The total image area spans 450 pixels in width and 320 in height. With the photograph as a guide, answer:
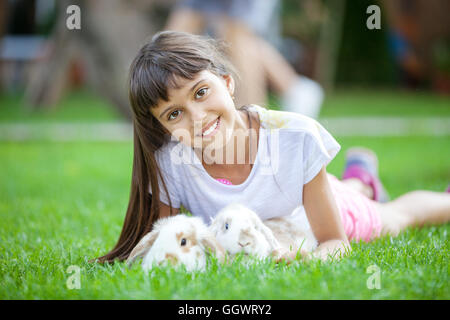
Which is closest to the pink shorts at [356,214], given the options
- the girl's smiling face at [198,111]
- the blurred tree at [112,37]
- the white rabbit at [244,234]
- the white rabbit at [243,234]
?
the white rabbit at [244,234]

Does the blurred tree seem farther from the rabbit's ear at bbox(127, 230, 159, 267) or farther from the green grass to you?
the rabbit's ear at bbox(127, 230, 159, 267)

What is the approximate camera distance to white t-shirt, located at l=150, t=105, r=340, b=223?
2.10 meters

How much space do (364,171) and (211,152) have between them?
1164 mm

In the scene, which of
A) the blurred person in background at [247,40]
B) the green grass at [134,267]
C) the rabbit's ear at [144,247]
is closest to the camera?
the green grass at [134,267]

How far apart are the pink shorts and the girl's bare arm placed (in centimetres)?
24

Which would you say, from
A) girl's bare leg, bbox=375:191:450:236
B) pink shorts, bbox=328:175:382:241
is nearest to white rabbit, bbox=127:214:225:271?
pink shorts, bbox=328:175:382:241

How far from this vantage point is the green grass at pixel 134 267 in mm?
1572

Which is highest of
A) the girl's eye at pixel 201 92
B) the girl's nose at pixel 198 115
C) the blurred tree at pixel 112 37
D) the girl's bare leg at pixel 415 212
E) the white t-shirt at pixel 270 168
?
the blurred tree at pixel 112 37

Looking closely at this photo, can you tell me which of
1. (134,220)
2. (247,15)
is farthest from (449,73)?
(134,220)

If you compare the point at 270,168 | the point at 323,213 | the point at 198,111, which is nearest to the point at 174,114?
the point at 198,111

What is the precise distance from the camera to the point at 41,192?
3750 millimetres

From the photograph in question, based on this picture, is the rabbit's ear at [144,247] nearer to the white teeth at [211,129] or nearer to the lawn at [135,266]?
the lawn at [135,266]

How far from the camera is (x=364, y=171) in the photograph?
305 cm

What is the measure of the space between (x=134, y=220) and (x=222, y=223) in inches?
20.2
